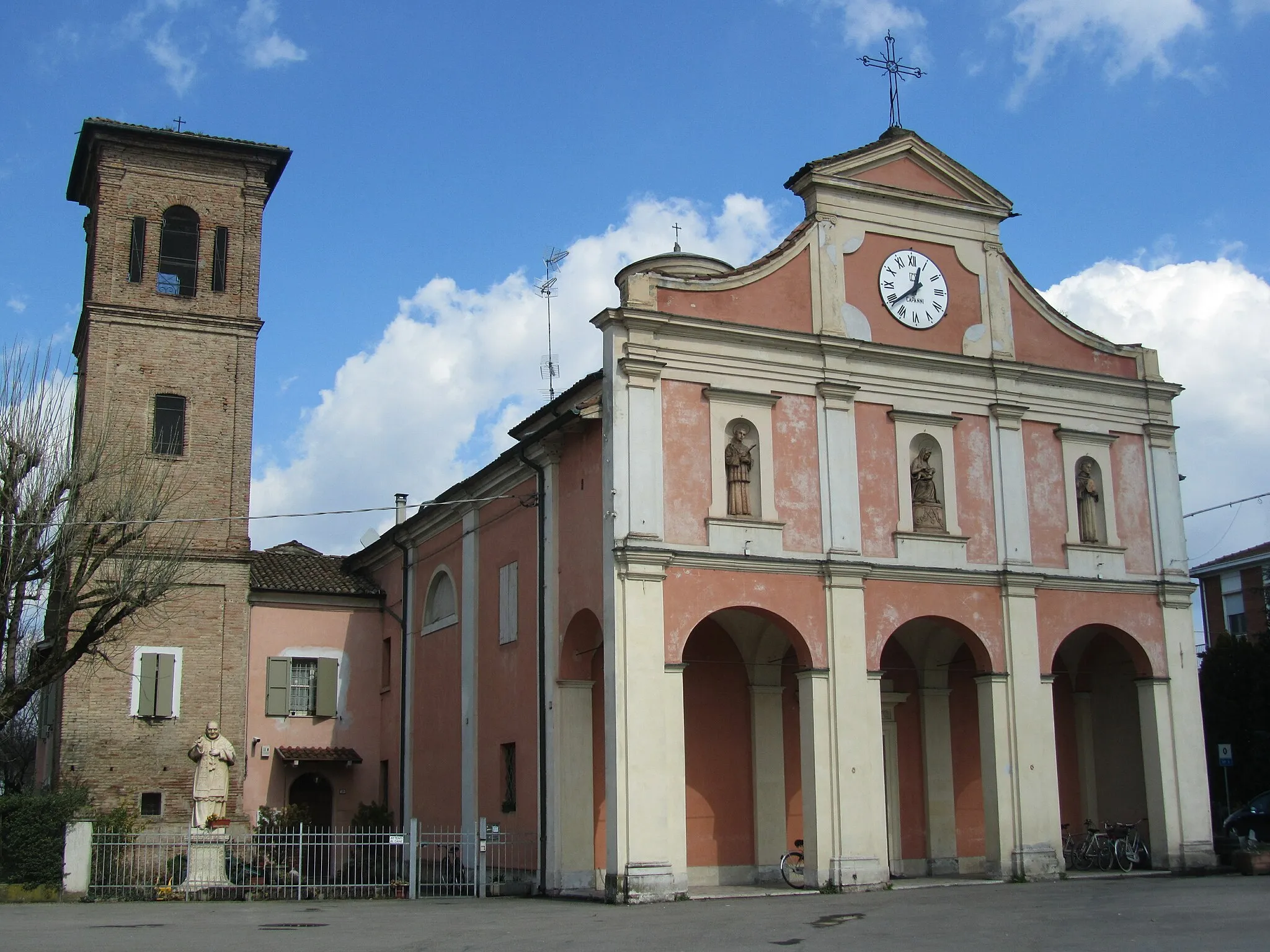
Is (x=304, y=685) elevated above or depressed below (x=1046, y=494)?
below

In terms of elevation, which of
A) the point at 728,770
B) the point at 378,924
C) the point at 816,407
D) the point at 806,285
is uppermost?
the point at 806,285

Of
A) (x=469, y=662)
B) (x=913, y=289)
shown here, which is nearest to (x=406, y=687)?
(x=469, y=662)

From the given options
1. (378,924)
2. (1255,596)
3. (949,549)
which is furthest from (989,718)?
(1255,596)

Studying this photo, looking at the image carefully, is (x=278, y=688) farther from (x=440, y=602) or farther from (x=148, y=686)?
(x=440, y=602)

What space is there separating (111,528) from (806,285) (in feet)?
39.7

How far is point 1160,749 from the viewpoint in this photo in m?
21.9

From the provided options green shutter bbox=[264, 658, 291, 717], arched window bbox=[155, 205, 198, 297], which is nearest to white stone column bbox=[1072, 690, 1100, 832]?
green shutter bbox=[264, 658, 291, 717]

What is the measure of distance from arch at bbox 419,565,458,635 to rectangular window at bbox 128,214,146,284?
8688 millimetres

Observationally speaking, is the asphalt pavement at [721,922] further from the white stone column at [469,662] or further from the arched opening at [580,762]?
the white stone column at [469,662]

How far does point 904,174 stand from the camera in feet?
73.5

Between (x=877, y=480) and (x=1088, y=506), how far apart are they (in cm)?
445

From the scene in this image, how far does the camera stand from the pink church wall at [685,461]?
62.8 feet

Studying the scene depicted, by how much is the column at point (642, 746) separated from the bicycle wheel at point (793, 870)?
2.39 meters

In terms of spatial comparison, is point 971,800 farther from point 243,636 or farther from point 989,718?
point 243,636
